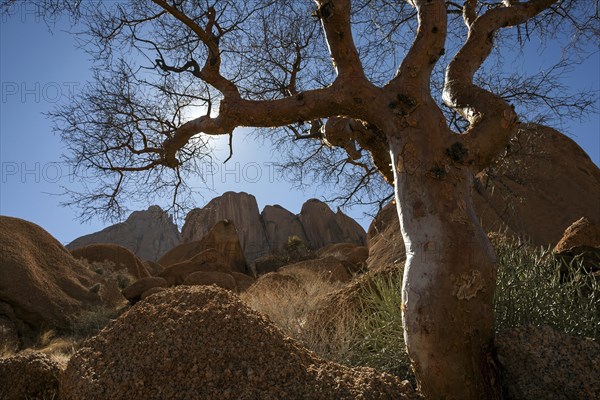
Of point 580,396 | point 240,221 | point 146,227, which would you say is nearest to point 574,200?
point 580,396

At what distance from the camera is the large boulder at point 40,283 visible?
12.8 meters

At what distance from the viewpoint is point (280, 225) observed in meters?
51.1

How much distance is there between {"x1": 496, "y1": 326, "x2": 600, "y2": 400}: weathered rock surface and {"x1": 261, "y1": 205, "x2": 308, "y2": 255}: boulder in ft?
145

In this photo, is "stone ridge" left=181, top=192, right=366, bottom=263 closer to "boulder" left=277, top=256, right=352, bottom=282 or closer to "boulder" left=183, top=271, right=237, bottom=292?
"boulder" left=277, top=256, right=352, bottom=282

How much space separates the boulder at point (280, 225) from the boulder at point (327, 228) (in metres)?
0.70

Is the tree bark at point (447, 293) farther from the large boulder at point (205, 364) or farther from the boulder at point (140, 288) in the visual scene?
the boulder at point (140, 288)

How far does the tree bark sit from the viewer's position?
4.08 m

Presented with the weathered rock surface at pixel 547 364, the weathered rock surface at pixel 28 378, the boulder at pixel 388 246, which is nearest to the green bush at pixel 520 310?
the weathered rock surface at pixel 547 364

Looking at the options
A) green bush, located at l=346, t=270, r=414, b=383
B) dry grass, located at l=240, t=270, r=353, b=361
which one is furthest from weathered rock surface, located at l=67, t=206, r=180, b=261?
green bush, located at l=346, t=270, r=414, b=383

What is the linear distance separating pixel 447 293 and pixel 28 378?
12.5ft

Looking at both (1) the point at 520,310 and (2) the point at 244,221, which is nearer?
(1) the point at 520,310

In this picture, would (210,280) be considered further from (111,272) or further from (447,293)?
(447,293)

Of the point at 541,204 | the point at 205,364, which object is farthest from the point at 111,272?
the point at 205,364

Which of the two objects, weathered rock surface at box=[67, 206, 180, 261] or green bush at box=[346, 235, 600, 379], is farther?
weathered rock surface at box=[67, 206, 180, 261]
